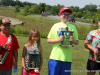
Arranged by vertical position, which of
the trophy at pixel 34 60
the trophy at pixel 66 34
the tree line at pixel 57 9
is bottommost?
the trophy at pixel 34 60

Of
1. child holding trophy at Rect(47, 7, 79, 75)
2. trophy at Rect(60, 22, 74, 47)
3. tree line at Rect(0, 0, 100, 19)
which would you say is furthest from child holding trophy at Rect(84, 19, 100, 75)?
tree line at Rect(0, 0, 100, 19)

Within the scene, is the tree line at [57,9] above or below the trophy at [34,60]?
above

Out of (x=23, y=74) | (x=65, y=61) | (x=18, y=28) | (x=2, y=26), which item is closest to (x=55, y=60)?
(x=65, y=61)

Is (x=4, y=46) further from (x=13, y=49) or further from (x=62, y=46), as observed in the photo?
(x=62, y=46)

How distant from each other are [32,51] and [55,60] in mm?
542

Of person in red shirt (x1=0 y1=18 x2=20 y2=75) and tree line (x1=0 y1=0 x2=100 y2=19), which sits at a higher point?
tree line (x1=0 y1=0 x2=100 y2=19)

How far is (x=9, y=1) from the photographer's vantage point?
111 meters

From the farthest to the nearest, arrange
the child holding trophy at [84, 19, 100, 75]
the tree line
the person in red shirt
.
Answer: the tree line → the child holding trophy at [84, 19, 100, 75] → the person in red shirt

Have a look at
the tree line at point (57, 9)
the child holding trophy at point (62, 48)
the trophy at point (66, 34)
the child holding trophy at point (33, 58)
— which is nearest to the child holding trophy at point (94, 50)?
the child holding trophy at point (62, 48)

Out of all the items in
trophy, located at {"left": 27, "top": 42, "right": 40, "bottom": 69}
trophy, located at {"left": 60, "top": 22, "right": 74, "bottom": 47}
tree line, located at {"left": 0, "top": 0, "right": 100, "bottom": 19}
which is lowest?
trophy, located at {"left": 27, "top": 42, "right": 40, "bottom": 69}

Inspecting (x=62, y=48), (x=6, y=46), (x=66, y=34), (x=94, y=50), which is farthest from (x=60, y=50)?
(x=6, y=46)

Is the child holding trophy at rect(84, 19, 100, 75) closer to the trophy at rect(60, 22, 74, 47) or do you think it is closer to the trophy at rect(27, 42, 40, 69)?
the trophy at rect(60, 22, 74, 47)

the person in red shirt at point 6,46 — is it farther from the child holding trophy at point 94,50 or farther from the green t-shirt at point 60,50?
the child holding trophy at point 94,50

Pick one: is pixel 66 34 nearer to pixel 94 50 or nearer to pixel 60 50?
pixel 60 50
